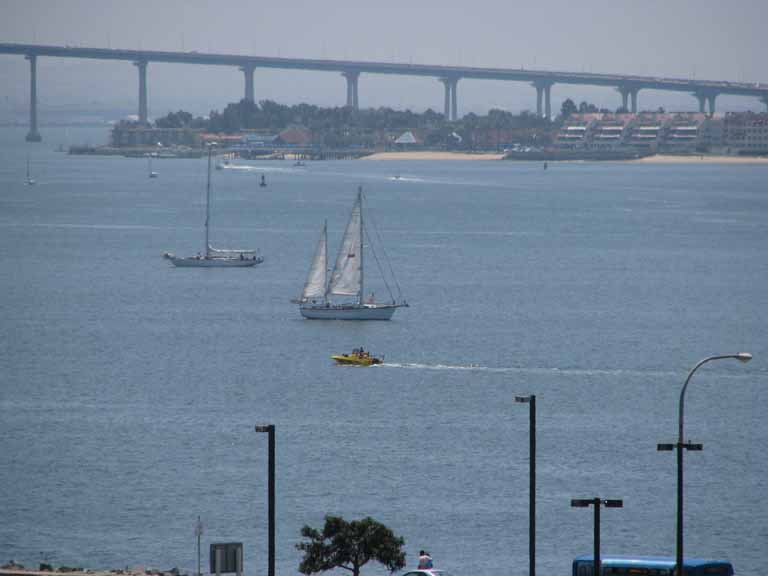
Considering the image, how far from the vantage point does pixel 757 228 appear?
350ft

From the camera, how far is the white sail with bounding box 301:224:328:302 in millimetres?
58188

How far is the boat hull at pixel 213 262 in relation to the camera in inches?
3031

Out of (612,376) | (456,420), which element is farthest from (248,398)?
(612,376)

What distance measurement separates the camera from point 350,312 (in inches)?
2240

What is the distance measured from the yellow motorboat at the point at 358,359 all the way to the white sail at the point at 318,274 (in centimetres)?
1069

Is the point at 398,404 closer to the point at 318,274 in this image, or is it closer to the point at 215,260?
the point at 318,274

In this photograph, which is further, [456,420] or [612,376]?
[612,376]

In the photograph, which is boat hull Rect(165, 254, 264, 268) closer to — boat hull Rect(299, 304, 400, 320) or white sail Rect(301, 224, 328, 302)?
white sail Rect(301, 224, 328, 302)

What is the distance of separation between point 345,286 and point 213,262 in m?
20.7

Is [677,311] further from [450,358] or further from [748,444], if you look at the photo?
[748,444]

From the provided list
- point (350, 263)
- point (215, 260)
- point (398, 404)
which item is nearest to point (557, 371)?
point (398, 404)

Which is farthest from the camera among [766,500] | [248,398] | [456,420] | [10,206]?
[10,206]

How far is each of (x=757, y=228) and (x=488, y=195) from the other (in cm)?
3774

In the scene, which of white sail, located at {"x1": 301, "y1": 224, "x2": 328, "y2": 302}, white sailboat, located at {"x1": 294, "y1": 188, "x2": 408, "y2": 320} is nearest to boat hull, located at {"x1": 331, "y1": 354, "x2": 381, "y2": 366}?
white sailboat, located at {"x1": 294, "y1": 188, "x2": 408, "y2": 320}
